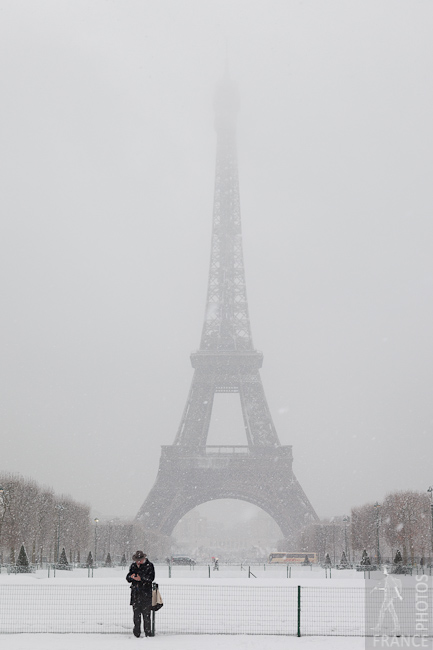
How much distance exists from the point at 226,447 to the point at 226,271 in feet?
77.0

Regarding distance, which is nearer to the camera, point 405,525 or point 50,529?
point 405,525

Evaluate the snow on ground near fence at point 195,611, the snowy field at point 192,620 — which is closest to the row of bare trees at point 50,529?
the snow on ground near fence at point 195,611

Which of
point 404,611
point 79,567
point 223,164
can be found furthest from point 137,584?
point 223,164

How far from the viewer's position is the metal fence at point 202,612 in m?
13.9

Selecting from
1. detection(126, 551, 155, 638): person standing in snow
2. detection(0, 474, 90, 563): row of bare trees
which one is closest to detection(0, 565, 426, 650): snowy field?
detection(126, 551, 155, 638): person standing in snow

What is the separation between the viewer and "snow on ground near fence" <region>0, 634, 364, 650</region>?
11695mm

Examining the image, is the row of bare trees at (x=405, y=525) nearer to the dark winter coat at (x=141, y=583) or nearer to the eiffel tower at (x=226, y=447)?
the eiffel tower at (x=226, y=447)

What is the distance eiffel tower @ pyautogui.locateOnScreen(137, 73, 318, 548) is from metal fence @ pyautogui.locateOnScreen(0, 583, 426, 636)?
5561 cm

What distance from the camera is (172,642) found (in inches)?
483

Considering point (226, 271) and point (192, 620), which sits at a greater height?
point (226, 271)

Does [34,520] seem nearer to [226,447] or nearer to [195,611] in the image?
[226,447]

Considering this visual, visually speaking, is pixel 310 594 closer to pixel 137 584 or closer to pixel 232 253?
pixel 137 584

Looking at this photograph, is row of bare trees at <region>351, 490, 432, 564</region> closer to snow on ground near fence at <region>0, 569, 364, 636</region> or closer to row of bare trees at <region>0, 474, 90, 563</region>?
row of bare trees at <region>0, 474, 90, 563</region>

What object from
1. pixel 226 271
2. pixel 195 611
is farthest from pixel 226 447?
pixel 195 611
